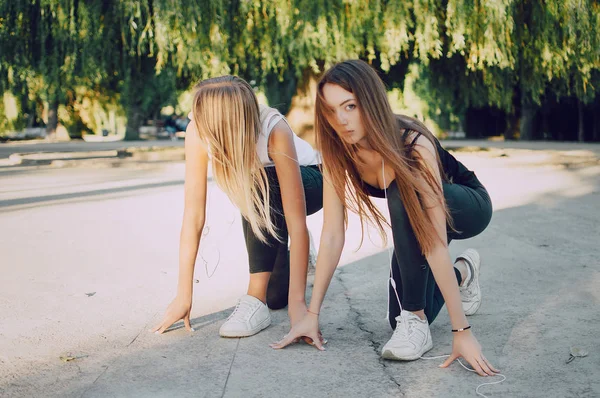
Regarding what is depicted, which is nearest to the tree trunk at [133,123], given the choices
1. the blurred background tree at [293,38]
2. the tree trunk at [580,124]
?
the blurred background tree at [293,38]

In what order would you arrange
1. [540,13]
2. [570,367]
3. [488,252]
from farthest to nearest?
[540,13], [488,252], [570,367]

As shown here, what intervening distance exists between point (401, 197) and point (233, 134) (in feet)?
2.65

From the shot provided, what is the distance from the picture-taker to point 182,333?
327 centimetres

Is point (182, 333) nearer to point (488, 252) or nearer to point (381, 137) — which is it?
point (381, 137)

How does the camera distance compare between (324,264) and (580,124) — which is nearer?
(324,264)

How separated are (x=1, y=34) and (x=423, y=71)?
8.39 meters

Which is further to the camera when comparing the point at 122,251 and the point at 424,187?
A: the point at 122,251

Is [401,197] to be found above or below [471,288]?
above

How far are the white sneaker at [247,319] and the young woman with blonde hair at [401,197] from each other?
27 centimetres

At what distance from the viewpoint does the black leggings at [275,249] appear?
3.44 metres

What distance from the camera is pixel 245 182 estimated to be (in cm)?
321

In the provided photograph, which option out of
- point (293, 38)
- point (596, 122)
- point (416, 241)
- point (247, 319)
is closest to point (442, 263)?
point (416, 241)

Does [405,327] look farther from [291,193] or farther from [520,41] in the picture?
[520,41]

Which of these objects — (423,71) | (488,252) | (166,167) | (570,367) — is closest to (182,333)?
(570,367)
